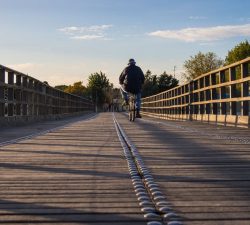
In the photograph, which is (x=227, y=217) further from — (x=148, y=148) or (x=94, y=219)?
(x=148, y=148)

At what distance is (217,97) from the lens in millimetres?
13812

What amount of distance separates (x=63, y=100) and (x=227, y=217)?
25467 mm

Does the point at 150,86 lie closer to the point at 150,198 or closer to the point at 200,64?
the point at 200,64

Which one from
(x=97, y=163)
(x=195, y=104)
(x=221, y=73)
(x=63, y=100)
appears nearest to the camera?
(x=97, y=163)

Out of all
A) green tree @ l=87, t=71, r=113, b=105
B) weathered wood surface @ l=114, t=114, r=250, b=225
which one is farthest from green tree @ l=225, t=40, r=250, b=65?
weathered wood surface @ l=114, t=114, r=250, b=225

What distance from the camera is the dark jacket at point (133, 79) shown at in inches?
603

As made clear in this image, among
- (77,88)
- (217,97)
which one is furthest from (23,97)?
(77,88)

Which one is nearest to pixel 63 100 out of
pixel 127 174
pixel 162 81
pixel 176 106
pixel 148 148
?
pixel 176 106

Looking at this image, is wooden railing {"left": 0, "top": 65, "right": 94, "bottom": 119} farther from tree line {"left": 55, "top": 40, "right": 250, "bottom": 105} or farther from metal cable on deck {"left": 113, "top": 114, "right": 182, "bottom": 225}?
tree line {"left": 55, "top": 40, "right": 250, "bottom": 105}

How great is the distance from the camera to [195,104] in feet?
54.9

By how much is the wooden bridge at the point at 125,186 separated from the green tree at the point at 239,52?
81831mm

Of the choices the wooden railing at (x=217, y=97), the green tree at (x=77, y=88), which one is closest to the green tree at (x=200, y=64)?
the green tree at (x=77, y=88)

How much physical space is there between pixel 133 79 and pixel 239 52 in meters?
73.6

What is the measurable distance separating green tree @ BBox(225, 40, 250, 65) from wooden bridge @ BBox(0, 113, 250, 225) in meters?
81.8
